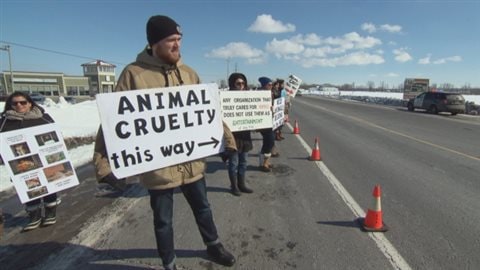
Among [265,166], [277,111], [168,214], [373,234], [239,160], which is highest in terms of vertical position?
[277,111]

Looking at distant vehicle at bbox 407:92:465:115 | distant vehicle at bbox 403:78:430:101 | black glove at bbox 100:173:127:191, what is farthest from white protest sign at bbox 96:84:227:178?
distant vehicle at bbox 403:78:430:101

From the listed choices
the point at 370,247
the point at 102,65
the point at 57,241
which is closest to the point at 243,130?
the point at 370,247

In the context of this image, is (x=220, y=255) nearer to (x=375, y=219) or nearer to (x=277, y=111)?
(x=375, y=219)

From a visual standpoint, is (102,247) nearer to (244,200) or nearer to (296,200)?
(244,200)

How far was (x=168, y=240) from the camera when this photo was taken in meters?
2.84

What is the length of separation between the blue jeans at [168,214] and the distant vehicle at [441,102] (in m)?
26.3

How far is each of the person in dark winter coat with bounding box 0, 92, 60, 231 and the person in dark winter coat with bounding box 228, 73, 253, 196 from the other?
2636 mm

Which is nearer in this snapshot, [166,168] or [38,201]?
[166,168]

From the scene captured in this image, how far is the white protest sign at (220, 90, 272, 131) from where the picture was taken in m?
5.56

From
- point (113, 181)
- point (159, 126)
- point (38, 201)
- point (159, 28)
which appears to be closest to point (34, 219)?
point (38, 201)

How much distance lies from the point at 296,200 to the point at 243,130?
1.50 meters

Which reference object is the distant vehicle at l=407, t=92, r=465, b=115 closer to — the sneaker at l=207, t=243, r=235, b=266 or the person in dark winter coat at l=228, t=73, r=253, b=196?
the person in dark winter coat at l=228, t=73, r=253, b=196

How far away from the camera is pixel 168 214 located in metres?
2.79

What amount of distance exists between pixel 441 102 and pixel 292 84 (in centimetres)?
1616
